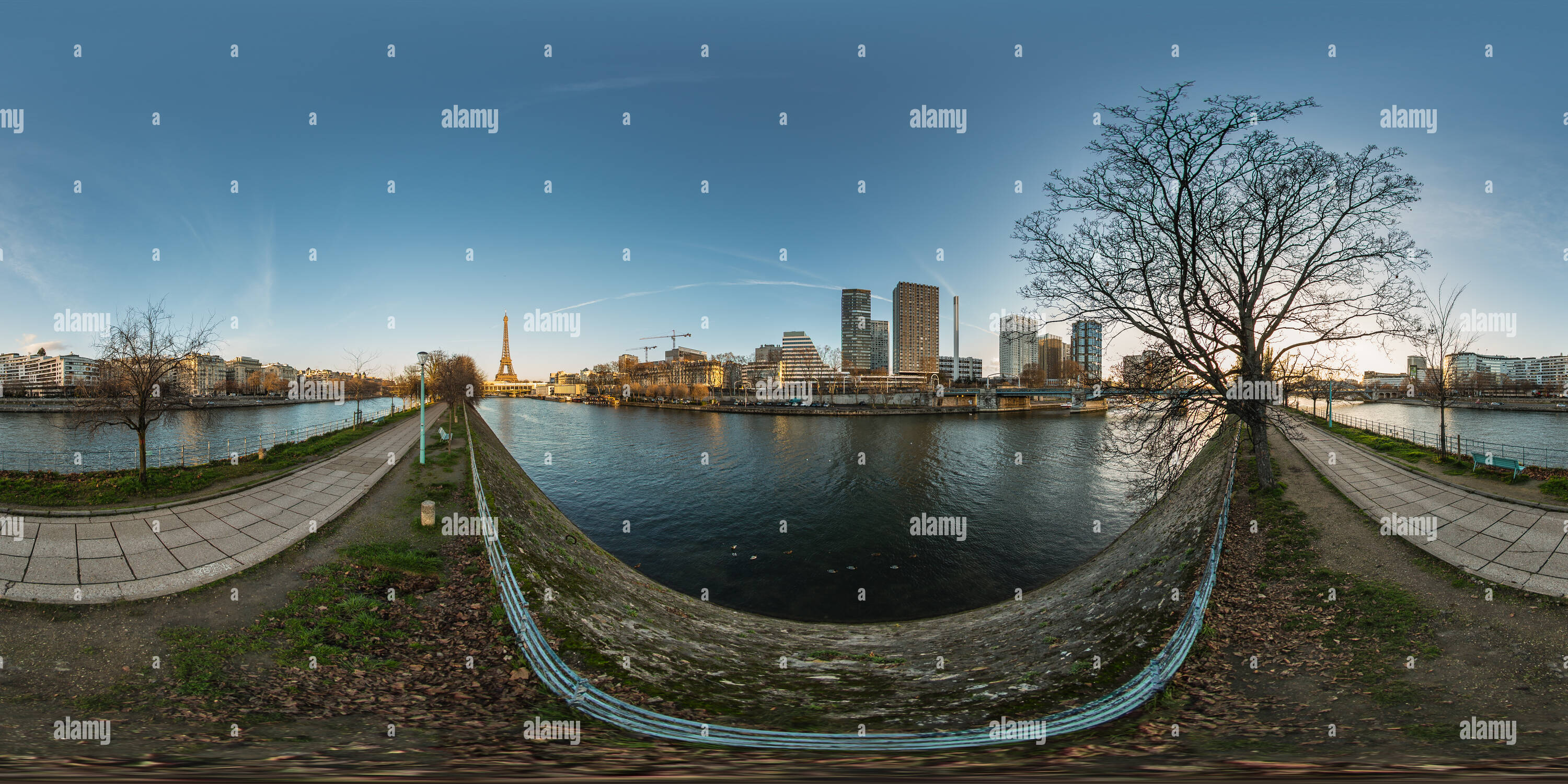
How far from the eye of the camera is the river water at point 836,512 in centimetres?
1612

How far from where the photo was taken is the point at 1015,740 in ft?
16.4

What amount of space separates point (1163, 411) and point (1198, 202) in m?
5.55

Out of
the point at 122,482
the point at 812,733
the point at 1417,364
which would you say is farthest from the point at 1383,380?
the point at 122,482

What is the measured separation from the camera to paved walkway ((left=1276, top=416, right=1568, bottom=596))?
8.23 metres

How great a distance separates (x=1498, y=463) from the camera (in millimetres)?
13359

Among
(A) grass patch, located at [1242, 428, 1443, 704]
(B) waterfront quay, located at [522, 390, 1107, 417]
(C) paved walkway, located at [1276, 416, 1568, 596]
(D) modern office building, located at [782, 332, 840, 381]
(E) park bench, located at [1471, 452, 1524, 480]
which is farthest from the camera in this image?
(D) modern office building, located at [782, 332, 840, 381]

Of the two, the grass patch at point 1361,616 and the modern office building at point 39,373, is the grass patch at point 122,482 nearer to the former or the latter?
the grass patch at point 1361,616

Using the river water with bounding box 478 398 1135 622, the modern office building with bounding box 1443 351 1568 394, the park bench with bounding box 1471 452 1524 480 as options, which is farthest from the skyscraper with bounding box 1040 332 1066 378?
the park bench with bounding box 1471 452 1524 480

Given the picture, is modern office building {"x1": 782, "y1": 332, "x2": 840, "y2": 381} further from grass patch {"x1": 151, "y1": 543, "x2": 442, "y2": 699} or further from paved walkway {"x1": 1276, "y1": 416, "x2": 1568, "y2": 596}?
grass patch {"x1": 151, "y1": 543, "x2": 442, "y2": 699}

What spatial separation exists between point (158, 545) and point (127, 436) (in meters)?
55.2

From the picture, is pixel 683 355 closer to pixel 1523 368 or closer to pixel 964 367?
pixel 964 367

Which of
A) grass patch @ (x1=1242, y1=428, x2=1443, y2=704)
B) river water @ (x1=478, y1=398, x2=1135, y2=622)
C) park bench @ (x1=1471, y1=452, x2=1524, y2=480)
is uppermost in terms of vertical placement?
park bench @ (x1=1471, y1=452, x2=1524, y2=480)

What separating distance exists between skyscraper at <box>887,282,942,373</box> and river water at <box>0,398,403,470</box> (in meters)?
157

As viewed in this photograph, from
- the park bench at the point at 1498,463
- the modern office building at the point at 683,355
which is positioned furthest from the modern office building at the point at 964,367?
the park bench at the point at 1498,463
